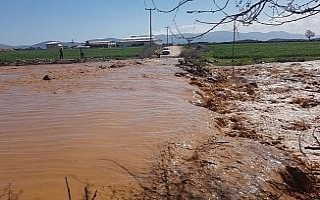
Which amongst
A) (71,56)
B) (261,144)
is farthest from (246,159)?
(71,56)

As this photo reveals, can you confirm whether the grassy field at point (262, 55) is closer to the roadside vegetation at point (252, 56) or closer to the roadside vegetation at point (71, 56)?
the roadside vegetation at point (252, 56)

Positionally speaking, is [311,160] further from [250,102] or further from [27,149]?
[250,102]

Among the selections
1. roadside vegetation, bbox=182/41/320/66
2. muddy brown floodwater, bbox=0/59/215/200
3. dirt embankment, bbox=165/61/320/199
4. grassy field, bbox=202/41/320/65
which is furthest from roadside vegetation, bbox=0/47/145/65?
muddy brown floodwater, bbox=0/59/215/200

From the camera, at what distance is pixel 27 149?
6879mm

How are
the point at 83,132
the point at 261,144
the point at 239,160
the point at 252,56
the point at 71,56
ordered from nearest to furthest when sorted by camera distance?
the point at 239,160, the point at 261,144, the point at 83,132, the point at 252,56, the point at 71,56

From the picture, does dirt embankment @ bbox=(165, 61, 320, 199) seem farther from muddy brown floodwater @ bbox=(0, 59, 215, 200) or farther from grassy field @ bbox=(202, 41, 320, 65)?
grassy field @ bbox=(202, 41, 320, 65)

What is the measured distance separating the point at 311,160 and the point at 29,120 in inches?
212

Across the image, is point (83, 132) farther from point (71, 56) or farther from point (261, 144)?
point (71, 56)

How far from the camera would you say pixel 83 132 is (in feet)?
25.9

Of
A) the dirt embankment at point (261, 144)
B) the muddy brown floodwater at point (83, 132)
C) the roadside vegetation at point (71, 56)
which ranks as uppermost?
the muddy brown floodwater at point (83, 132)

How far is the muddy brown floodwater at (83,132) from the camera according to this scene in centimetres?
552

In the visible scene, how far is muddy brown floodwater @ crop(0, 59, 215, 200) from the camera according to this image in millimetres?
5516

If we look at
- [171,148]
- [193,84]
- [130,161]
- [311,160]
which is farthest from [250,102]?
[130,161]

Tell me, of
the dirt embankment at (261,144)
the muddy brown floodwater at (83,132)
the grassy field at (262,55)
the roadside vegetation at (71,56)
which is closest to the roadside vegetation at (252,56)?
the grassy field at (262,55)
